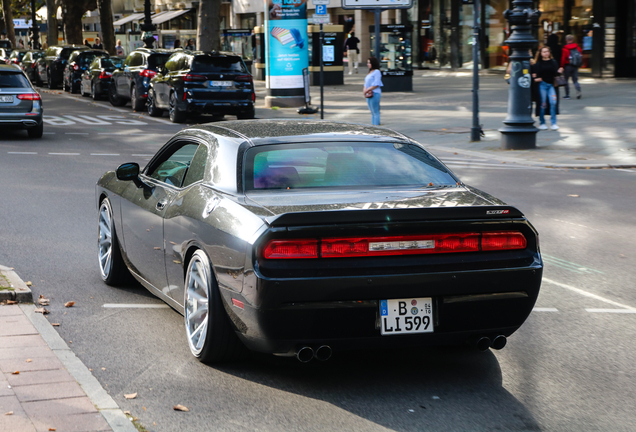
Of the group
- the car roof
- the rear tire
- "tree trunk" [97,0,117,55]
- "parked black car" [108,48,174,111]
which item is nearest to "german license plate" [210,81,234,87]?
"parked black car" [108,48,174,111]

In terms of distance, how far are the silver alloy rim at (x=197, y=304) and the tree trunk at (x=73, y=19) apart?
1838 inches

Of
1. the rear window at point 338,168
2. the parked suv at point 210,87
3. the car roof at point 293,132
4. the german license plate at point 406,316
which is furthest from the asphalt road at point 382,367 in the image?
the parked suv at point 210,87

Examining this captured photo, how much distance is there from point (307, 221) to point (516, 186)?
8665 mm

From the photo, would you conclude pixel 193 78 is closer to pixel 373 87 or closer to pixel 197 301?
pixel 373 87

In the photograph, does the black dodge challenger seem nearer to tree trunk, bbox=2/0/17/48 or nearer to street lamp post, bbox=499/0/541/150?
street lamp post, bbox=499/0/541/150

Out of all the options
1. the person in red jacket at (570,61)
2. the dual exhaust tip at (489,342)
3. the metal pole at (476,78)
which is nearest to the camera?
the dual exhaust tip at (489,342)

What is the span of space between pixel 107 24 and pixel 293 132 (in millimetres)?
43492

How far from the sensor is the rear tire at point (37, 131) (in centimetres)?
1945

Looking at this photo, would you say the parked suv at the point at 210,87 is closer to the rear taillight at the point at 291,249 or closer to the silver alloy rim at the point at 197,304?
the silver alloy rim at the point at 197,304

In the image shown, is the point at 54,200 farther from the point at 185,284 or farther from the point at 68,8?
the point at 68,8

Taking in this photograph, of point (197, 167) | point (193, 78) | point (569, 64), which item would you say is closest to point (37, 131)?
point (193, 78)

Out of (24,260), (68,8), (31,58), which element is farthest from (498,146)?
(68,8)

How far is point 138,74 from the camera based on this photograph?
2702 centimetres

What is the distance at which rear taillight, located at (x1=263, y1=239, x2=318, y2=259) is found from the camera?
457cm
